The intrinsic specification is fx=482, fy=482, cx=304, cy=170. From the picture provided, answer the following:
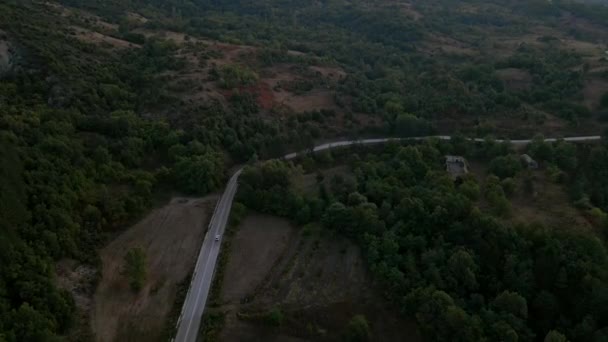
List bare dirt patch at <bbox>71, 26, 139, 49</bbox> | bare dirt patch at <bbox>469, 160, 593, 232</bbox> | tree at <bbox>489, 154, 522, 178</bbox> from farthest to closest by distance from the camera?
1. bare dirt patch at <bbox>71, 26, 139, 49</bbox>
2. tree at <bbox>489, 154, 522, 178</bbox>
3. bare dirt patch at <bbox>469, 160, 593, 232</bbox>

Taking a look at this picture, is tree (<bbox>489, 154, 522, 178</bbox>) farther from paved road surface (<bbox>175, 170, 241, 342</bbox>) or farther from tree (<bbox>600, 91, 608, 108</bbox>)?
paved road surface (<bbox>175, 170, 241, 342</bbox>)

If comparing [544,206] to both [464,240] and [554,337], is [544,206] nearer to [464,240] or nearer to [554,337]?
[464,240]

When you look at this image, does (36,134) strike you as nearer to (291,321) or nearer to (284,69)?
(291,321)

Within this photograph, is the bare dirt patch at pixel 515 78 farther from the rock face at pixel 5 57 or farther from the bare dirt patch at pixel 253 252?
the rock face at pixel 5 57

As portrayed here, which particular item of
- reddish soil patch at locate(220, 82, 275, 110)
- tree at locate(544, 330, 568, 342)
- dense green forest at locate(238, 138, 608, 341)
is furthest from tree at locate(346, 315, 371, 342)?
reddish soil patch at locate(220, 82, 275, 110)

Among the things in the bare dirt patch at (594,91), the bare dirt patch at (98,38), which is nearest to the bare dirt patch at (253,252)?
the bare dirt patch at (98,38)

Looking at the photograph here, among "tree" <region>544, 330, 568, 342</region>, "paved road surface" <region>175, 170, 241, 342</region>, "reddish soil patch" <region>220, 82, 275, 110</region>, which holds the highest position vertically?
"reddish soil patch" <region>220, 82, 275, 110</region>
